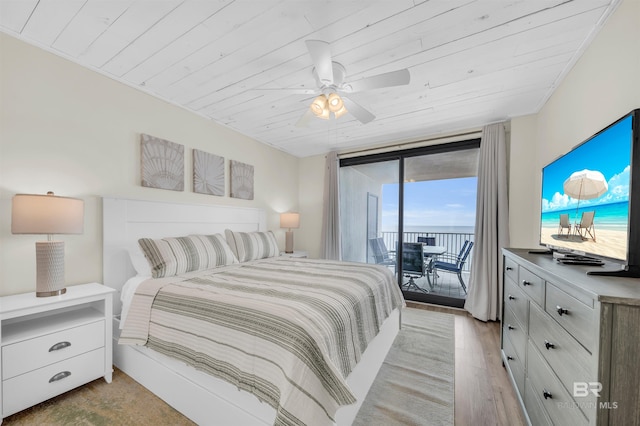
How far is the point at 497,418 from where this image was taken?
1.57m

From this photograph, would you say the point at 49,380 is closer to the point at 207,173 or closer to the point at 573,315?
the point at 207,173

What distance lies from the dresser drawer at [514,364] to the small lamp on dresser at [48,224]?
321 cm

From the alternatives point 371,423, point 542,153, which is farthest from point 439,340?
point 542,153

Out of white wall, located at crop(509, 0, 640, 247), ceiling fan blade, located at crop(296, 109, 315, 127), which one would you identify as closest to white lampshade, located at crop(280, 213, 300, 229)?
ceiling fan blade, located at crop(296, 109, 315, 127)

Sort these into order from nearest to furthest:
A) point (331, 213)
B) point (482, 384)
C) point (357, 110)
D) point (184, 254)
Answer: point (482, 384) → point (357, 110) → point (184, 254) → point (331, 213)

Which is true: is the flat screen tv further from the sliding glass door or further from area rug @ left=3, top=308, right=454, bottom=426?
the sliding glass door

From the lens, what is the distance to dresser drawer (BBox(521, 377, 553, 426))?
3.91 ft

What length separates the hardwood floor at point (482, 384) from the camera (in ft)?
5.21

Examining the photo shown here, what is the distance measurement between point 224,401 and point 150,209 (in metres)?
2.01

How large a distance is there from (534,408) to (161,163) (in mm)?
3555

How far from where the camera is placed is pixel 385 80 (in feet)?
5.86

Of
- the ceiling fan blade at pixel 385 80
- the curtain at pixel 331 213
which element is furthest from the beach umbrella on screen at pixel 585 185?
the curtain at pixel 331 213

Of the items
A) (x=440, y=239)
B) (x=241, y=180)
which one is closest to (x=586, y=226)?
(x=440, y=239)

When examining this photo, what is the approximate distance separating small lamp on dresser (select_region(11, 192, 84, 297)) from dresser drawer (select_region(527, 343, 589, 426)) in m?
2.90
